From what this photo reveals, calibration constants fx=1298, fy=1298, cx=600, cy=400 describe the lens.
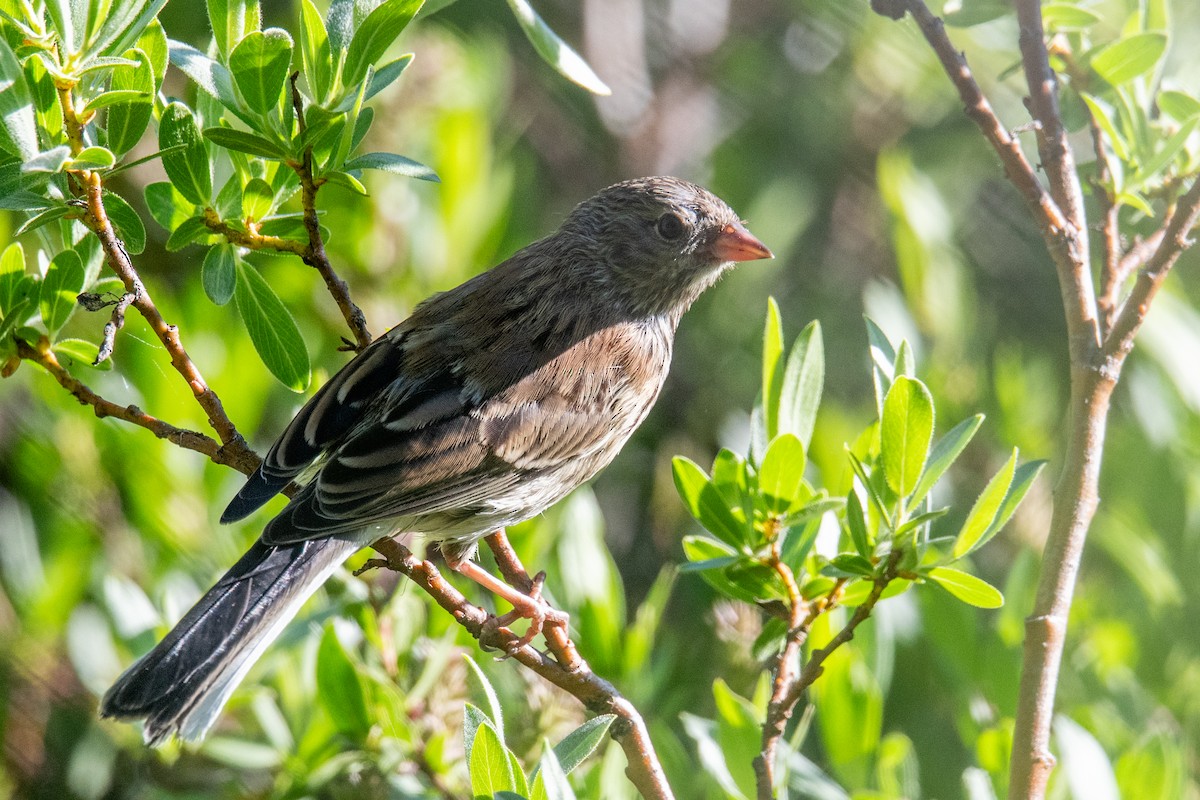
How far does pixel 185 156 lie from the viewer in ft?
6.78

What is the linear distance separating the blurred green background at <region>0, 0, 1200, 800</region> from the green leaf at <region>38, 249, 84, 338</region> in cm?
90

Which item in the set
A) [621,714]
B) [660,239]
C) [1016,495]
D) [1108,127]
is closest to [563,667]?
[621,714]

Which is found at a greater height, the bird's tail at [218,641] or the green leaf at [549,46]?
the green leaf at [549,46]

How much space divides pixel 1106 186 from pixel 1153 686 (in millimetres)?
1216

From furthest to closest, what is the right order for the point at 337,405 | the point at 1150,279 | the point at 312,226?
the point at 337,405 < the point at 312,226 < the point at 1150,279

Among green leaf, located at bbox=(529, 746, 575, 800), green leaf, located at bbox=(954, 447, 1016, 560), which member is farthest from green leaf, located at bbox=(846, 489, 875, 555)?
green leaf, located at bbox=(529, 746, 575, 800)

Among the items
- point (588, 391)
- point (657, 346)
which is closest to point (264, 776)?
point (588, 391)

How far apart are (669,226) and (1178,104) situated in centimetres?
153

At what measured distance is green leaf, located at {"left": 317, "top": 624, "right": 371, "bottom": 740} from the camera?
2615mm

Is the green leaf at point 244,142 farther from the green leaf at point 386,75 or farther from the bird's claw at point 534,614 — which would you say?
the bird's claw at point 534,614

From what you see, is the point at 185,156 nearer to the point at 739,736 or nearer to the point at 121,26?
the point at 121,26

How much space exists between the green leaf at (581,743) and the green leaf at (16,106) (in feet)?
3.64

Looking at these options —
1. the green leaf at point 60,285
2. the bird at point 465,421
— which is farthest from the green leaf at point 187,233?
the bird at point 465,421

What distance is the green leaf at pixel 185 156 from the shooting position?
2.01 m
